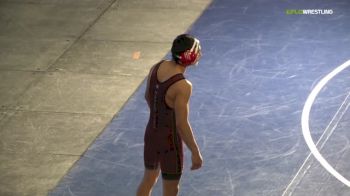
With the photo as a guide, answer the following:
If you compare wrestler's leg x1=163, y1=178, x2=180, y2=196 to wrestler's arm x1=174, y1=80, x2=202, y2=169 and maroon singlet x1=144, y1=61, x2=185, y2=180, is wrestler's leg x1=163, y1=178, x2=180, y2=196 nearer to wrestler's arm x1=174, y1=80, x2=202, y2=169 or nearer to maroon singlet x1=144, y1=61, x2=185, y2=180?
maroon singlet x1=144, y1=61, x2=185, y2=180

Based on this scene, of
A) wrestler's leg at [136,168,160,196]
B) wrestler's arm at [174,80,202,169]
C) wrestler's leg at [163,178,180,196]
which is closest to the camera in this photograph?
wrestler's arm at [174,80,202,169]

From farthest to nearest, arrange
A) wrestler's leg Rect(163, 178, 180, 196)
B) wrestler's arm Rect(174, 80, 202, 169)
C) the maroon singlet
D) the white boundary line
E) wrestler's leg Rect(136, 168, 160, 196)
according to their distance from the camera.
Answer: the white boundary line, wrestler's leg Rect(136, 168, 160, 196), wrestler's leg Rect(163, 178, 180, 196), the maroon singlet, wrestler's arm Rect(174, 80, 202, 169)

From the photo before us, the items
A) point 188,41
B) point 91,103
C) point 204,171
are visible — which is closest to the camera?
point 188,41

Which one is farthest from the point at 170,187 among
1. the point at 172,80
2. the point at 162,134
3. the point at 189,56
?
the point at 189,56

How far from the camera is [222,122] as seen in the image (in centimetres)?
1096

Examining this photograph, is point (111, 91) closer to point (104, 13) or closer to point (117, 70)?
point (117, 70)

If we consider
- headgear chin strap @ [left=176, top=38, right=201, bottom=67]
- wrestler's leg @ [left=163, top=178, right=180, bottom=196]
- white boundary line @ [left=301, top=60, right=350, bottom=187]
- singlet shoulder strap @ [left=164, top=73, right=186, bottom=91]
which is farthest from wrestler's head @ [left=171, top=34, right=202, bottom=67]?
white boundary line @ [left=301, top=60, right=350, bottom=187]

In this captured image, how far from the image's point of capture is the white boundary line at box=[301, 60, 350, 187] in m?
9.63

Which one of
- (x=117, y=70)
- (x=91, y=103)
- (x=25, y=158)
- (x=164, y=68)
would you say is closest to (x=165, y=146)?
(x=164, y=68)

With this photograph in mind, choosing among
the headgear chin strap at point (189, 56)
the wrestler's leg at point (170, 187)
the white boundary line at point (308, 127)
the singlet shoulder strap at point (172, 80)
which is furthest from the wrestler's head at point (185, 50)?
the white boundary line at point (308, 127)

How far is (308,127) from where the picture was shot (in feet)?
35.1

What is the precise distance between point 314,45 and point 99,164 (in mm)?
4888

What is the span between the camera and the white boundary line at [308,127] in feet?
31.6

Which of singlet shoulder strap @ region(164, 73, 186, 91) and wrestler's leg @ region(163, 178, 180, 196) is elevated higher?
singlet shoulder strap @ region(164, 73, 186, 91)
